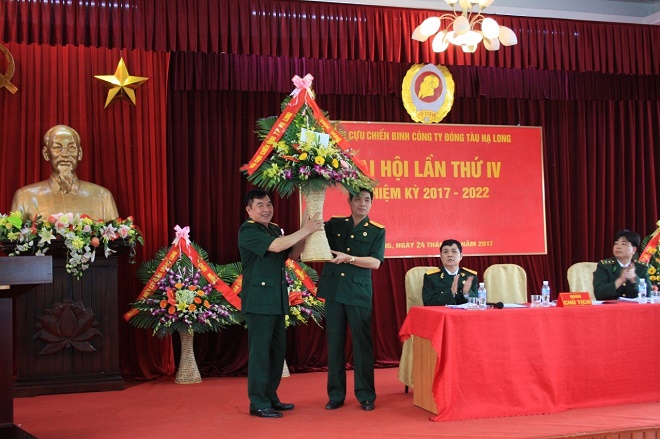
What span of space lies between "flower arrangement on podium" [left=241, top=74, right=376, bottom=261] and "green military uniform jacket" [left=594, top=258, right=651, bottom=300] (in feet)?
5.89

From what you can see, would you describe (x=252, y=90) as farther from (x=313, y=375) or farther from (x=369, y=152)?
(x=313, y=375)

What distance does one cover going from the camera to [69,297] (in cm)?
544

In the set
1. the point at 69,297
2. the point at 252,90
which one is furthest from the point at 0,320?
the point at 252,90

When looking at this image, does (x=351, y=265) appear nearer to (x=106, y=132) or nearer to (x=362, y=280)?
(x=362, y=280)

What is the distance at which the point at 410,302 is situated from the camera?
204 inches

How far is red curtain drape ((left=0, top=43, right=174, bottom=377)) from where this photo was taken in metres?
5.83

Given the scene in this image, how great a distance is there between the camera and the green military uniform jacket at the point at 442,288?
485cm

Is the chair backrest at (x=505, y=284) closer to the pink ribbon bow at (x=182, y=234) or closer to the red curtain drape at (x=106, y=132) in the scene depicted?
the pink ribbon bow at (x=182, y=234)

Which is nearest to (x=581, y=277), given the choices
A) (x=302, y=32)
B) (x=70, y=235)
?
(x=302, y=32)

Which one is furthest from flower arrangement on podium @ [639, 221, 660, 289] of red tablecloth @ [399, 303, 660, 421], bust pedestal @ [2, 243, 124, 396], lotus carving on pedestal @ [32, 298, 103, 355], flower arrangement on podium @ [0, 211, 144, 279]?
lotus carving on pedestal @ [32, 298, 103, 355]

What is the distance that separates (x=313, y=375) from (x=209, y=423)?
6.19 ft

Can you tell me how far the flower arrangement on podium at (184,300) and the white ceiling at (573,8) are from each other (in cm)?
235

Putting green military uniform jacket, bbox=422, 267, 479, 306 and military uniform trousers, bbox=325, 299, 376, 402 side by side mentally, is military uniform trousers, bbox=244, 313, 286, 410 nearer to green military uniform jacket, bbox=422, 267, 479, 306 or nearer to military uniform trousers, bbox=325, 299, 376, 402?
military uniform trousers, bbox=325, 299, 376, 402

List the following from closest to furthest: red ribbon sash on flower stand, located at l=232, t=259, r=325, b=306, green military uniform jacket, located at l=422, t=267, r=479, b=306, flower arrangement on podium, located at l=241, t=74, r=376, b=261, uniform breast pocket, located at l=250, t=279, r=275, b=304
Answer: flower arrangement on podium, located at l=241, t=74, r=376, b=261 < uniform breast pocket, located at l=250, t=279, r=275, b=304 < green military uniform jacket, located at l=422, t=267, r=479, b=306 < red ribbon sash on flower stand, located at l=232, t=259, r=325, b=306
